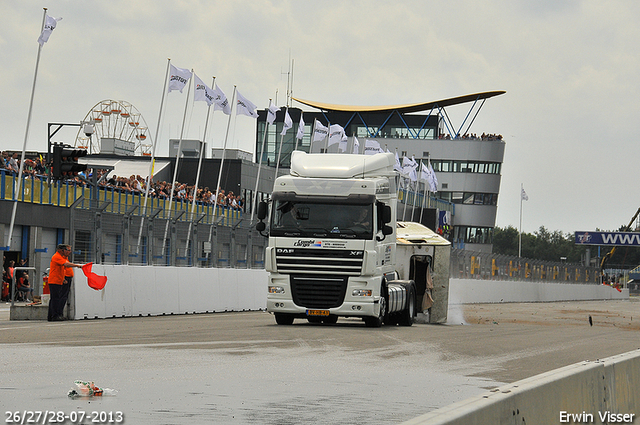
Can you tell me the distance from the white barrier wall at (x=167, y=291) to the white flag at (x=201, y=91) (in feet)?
37.5

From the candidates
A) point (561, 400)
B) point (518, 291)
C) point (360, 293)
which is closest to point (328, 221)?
point (360, 293)

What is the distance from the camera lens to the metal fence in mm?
44062

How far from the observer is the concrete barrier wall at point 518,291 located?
44.3 m

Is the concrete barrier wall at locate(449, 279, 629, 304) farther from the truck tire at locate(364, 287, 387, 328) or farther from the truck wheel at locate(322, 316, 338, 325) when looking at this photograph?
the truck tire at locate(364, 287, 387, 328)

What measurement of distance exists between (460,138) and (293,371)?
100039 mm

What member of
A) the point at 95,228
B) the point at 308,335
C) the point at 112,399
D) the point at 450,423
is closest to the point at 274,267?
the point at 308,335

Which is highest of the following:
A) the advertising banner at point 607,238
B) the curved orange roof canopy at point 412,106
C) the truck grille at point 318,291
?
the curved orange roof canopy at point 412,106

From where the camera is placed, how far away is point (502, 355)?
15781mm

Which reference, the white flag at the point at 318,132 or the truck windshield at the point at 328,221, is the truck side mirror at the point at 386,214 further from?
the white flag at the point at 318,132

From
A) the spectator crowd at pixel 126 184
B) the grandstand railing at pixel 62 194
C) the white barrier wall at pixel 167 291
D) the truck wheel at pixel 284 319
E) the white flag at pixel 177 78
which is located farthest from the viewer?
the white flag at pixel 177 78

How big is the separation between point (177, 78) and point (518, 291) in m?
24.4

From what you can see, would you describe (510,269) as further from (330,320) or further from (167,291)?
(330,320)

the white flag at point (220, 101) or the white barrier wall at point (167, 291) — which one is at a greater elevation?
the white flag at point (220, 101)

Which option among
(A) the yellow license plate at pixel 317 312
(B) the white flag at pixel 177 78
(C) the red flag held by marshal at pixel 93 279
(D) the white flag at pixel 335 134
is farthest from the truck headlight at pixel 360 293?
(D) the white flag at pixel 335 134
